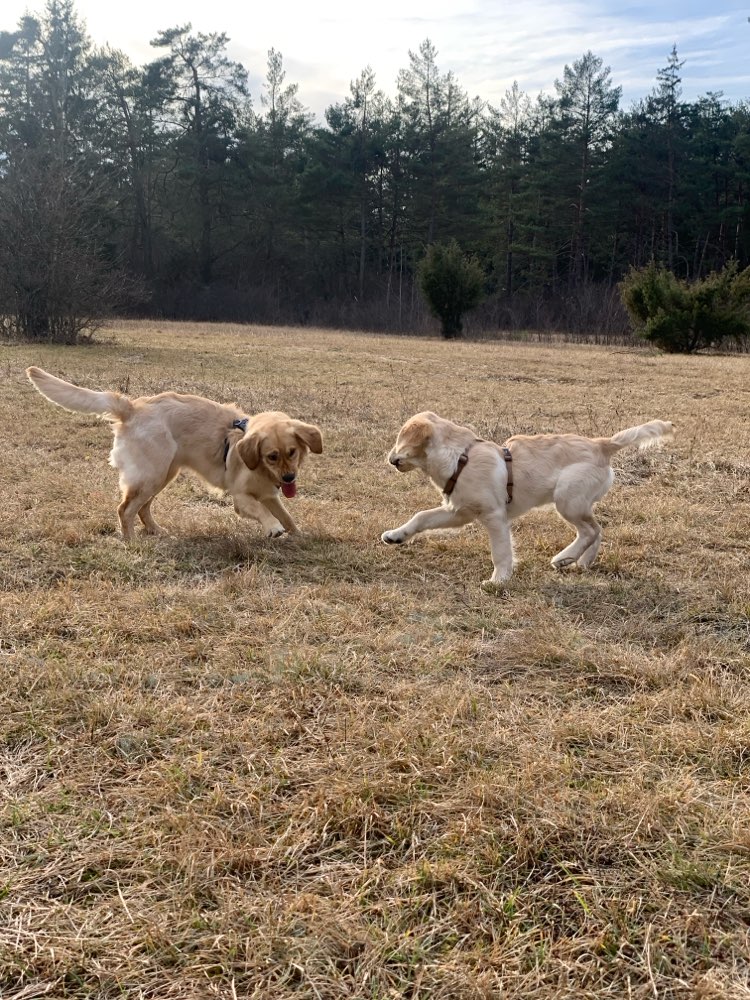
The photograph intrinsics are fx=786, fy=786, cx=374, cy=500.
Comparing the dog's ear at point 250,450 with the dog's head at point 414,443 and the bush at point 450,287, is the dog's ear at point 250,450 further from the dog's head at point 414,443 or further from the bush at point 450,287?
the bush at point 450,287

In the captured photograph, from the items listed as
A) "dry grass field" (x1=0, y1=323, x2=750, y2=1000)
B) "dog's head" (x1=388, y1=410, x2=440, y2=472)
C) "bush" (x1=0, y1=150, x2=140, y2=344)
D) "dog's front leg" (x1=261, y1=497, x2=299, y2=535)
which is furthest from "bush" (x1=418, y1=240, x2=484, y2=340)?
"dog's head" (x1=388, y1=410, x2=440, y2=472)

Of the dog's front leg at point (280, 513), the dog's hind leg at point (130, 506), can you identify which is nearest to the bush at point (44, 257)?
the dog's hind leg at point (130, 506)

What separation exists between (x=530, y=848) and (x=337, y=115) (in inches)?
1758

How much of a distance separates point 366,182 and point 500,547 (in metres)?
41.6

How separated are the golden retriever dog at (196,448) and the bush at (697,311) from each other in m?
19.5

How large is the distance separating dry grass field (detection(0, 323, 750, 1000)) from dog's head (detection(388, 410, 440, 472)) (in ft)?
1.92

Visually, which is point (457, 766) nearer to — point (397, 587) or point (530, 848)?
point (530, 848)

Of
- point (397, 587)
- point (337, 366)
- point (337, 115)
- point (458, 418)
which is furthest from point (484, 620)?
point (337, 115)

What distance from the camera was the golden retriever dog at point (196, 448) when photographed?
4.59 metres

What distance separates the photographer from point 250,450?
14.9 ft

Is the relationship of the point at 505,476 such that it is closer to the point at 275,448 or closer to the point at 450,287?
the point at 275,448

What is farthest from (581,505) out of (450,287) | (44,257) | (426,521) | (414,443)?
(450,287)

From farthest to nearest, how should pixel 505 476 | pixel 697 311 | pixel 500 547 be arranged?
pixel 697 311 < pixel 505 476 < pixel 500 547

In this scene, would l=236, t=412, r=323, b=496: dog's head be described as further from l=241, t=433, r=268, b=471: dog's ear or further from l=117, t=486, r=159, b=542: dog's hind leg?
l=117, t=486, r=159, b=542: dog's hind leg
